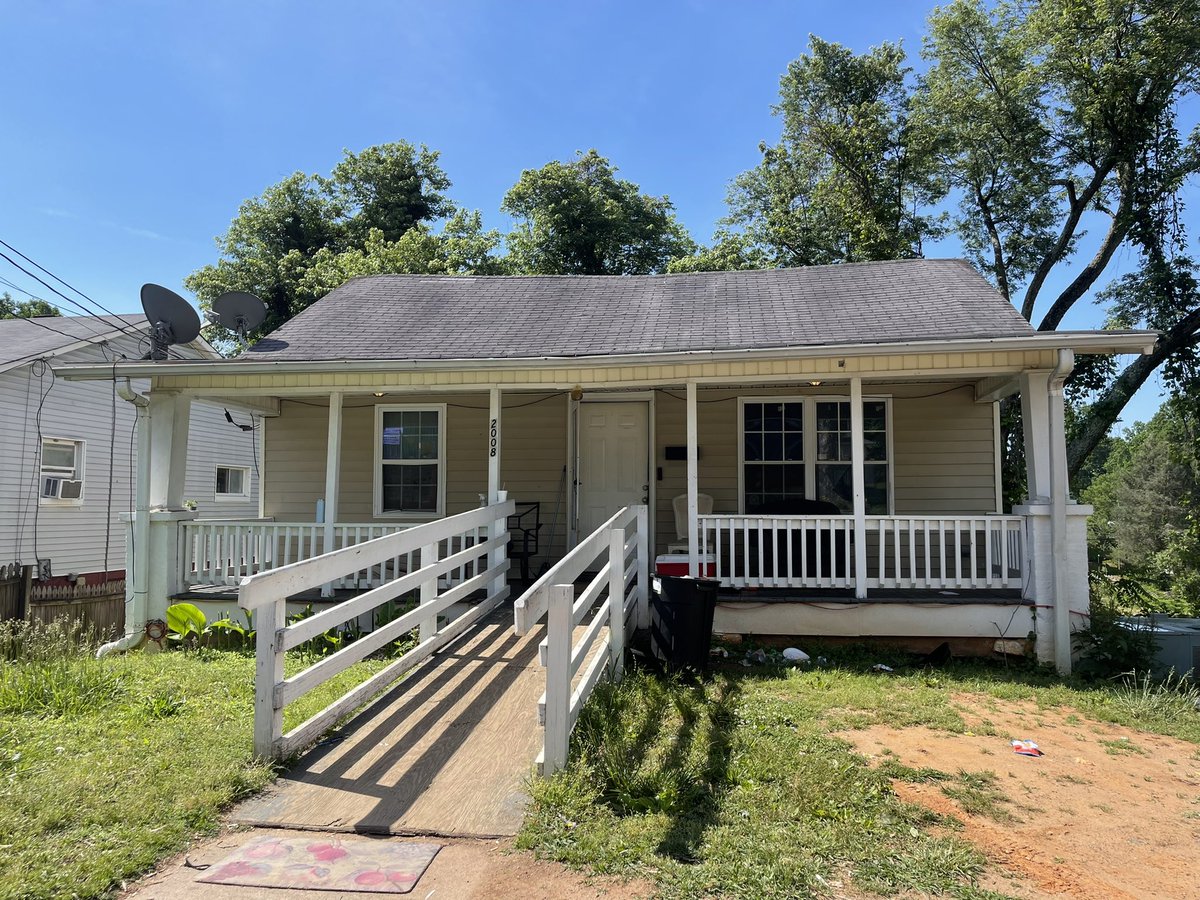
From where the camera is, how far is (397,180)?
2816 centimetres

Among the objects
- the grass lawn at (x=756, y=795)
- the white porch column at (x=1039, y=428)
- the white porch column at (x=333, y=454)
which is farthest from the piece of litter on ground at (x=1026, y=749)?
the white porch column at (x=333, y=454)

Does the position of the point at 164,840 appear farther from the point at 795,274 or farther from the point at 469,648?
the point at 795,274

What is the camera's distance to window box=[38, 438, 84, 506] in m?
12.2

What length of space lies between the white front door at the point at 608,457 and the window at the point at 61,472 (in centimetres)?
977

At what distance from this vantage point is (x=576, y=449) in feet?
30.3

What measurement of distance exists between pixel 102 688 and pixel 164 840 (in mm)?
2729

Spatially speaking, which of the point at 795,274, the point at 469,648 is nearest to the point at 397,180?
the point at 795,274

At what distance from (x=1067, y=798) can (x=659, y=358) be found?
449 cm

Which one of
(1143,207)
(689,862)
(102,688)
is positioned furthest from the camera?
(1143,207)

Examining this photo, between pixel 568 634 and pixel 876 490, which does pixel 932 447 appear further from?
pixel 568 634

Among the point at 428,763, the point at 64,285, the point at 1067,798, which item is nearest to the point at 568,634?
the point at 428,763

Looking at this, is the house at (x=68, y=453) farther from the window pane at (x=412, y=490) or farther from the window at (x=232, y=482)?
the window pane at (x=412, y=490)

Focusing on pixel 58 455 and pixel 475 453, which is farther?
pixel 58 455

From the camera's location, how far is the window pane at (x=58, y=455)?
40.3 ft
